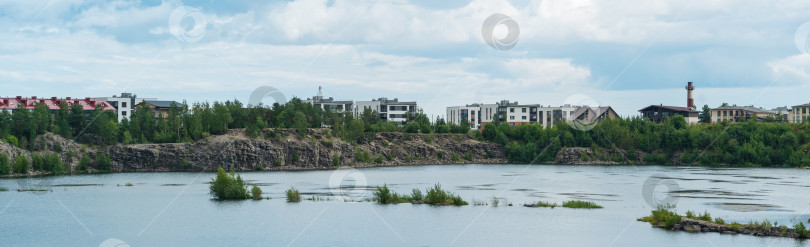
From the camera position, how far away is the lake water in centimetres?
4525

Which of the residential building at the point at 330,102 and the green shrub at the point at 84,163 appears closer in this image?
the green shrub at the point at 84,163

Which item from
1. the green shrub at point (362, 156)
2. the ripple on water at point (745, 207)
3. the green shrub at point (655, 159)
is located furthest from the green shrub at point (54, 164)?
the green shrub at point (655, 159)

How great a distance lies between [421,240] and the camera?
44.8m

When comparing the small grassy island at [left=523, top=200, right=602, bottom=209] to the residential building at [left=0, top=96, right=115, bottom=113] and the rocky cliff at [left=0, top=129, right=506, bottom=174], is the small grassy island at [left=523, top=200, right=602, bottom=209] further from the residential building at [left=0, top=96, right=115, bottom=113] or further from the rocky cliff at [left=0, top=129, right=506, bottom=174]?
the residential building at [left=0, top=96, right=115, bottom=113]

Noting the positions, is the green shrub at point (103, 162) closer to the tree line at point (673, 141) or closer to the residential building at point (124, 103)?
the residential building at point (124, 103)

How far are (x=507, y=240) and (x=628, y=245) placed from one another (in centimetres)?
664

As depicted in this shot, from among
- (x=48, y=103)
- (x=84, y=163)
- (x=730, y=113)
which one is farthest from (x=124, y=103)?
(x=730, y=113)

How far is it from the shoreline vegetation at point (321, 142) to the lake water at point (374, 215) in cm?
2913

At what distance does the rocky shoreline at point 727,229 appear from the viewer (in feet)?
139

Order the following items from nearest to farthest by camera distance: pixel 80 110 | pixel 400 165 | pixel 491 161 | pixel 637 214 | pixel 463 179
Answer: pixel 637 214, pixel 463 179, pixel 80 110, pixel 400 165, pixel 491 161

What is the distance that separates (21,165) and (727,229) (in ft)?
295

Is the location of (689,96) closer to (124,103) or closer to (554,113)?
(554,113)

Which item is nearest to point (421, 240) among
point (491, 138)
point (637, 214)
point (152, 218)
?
point (637, 214)

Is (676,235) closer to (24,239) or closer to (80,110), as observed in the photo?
(24,239)
